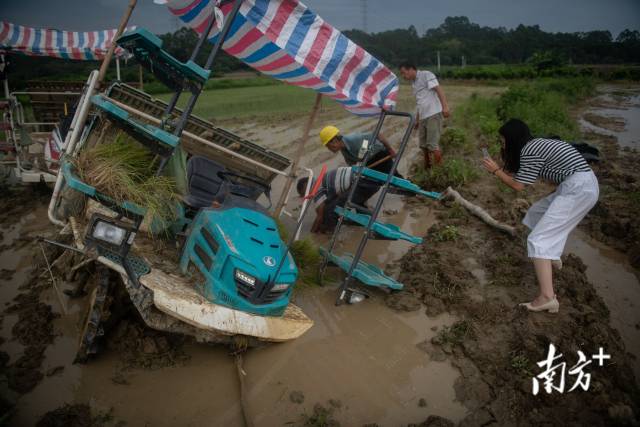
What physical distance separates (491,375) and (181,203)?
10.5 ft

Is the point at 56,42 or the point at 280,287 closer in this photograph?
the point at 280,287

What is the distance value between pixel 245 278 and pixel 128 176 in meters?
1.52

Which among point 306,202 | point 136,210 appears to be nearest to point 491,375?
point 306,202

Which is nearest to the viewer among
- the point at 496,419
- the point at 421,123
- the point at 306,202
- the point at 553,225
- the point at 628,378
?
the point at 496,419

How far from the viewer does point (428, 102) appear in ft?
24.0

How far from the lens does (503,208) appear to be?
6715 millimetres

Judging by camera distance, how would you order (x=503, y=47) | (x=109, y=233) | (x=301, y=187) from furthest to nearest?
1. (x=503, y=47)
2. (x=301, y=187)
3. (x=109, y=233)

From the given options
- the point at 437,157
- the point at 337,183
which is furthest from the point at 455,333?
the point at 437,157

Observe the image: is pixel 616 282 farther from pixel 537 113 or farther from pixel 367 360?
pixel 537 113

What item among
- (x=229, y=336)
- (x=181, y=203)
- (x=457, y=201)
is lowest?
(x=229, y=336)

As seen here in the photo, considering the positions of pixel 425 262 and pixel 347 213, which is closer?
pixel 347 213

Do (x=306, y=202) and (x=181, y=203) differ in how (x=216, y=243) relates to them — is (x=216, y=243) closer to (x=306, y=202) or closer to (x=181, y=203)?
(x=181, y=203)

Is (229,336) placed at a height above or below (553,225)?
below

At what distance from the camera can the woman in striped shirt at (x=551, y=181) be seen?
3791 mm
